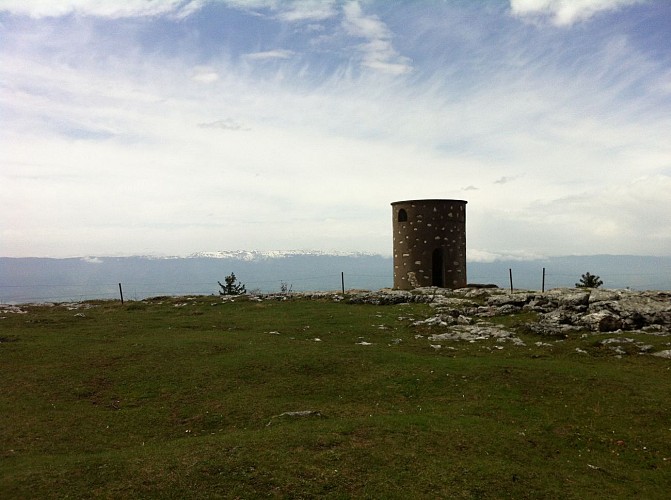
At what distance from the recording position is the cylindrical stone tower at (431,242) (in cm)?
4856

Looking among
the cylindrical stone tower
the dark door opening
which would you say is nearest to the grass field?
the cylindrical stone tower

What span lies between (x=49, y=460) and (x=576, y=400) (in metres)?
17.1

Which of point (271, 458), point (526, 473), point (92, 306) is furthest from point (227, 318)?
Result: point (526, 473)

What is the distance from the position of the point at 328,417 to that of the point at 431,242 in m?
34.0

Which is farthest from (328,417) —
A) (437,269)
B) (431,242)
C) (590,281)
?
(590,281)

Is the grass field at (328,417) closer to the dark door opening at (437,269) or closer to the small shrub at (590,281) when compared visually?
the dark door opening at (437,269)

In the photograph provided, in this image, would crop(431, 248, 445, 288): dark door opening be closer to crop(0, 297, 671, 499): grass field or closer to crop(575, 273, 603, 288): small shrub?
crop(0, 297, 671, 499): grass field

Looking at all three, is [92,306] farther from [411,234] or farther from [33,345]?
[411,234]

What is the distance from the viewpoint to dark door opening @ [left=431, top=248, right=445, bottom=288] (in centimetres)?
4912

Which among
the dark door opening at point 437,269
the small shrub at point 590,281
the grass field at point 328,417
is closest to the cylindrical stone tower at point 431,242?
the dark door opening at point 437,269

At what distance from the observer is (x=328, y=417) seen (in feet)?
54.5

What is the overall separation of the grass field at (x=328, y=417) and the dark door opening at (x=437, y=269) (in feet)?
64.9

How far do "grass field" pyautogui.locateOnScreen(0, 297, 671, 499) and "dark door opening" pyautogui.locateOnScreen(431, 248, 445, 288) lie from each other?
1978 cm

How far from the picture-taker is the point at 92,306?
44.6m
